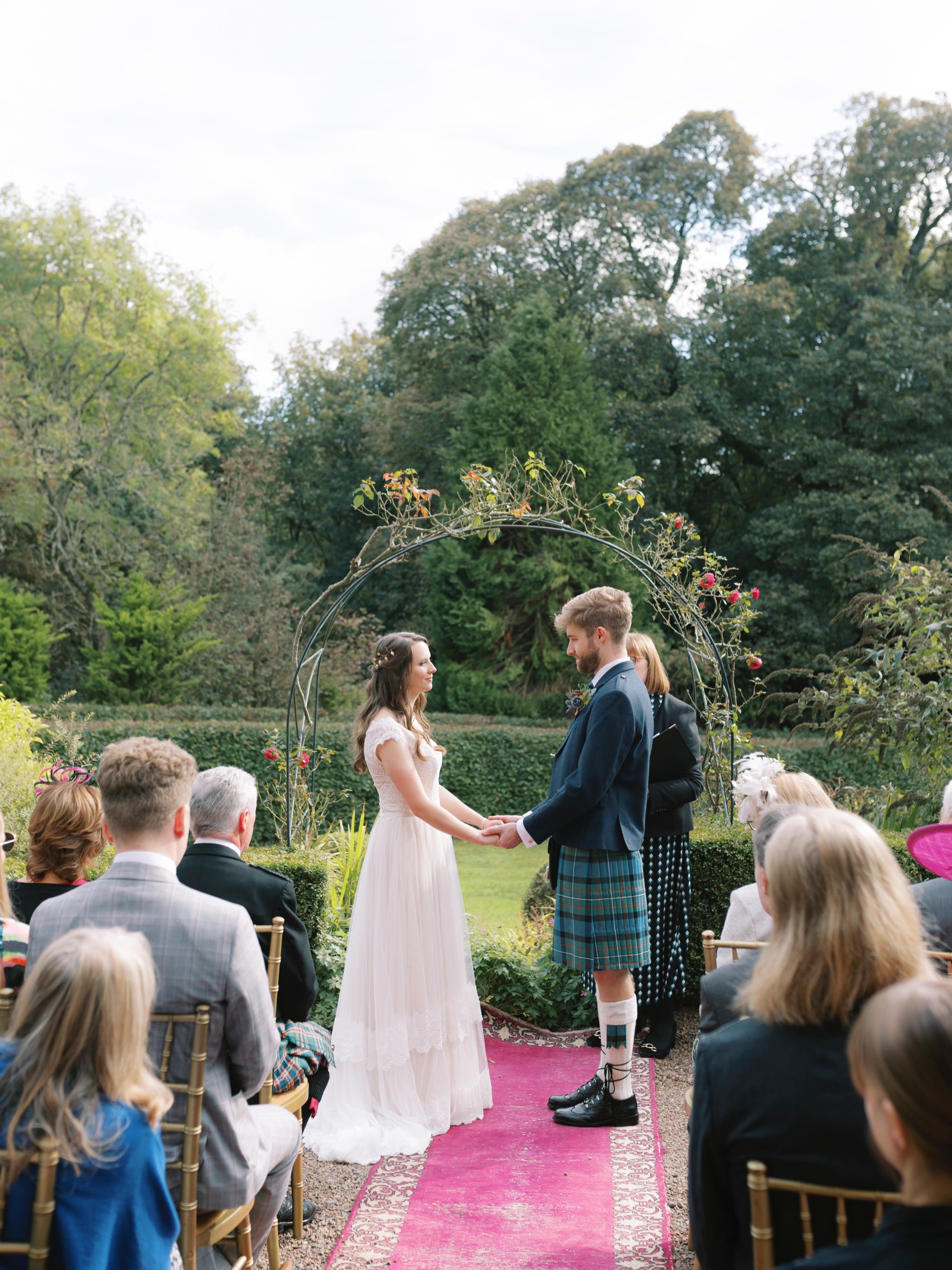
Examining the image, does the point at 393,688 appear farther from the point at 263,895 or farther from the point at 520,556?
the point at 520,556

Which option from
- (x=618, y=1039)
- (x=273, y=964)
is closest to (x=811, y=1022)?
(x=273, y=964)

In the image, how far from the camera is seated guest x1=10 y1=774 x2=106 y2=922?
2.90 metres

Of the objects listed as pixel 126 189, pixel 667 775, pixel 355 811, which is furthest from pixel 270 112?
pixel 126 189

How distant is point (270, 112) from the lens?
10.5 m

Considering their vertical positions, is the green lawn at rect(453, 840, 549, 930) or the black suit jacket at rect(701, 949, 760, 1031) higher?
the black suit jacket at rect(701, 949, 760, 1031)

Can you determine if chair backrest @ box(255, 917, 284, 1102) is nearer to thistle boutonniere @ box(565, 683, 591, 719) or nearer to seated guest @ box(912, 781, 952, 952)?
seated guest @ box(912, 781, 952, 952)

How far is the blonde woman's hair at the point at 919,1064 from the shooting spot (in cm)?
123

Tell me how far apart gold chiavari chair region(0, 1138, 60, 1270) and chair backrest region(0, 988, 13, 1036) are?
50cm

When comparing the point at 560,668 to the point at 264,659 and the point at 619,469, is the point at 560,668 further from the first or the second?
the point at 264,659

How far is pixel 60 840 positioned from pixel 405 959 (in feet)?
4.91

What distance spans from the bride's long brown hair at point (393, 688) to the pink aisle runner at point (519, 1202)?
1.46m

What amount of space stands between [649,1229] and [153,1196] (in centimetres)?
197

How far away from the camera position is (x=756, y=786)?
3.71 metres

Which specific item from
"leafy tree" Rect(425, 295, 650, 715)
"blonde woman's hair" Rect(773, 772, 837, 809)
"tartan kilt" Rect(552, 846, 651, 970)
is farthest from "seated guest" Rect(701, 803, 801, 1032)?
"leafy tree" Rect(425, 295, 650, 715)
